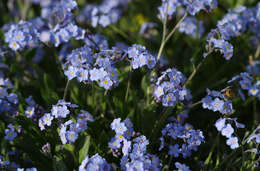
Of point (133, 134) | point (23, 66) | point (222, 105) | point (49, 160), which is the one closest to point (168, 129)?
point (133, 134)

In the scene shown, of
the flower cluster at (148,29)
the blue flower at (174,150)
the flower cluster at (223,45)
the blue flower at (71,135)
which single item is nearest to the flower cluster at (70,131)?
the blue flower at (71,135)

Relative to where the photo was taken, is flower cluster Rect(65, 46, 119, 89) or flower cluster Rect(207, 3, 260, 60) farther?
flower cluster Rect(207, 3, 260, 60)

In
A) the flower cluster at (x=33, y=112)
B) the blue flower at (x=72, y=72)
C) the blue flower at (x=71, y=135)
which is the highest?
the blue flower at (x=72, y=72)

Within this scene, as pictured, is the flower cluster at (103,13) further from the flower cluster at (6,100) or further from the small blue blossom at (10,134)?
the small blue blossom at (10,134)

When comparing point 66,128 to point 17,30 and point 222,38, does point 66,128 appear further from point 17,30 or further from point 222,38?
point 222,38

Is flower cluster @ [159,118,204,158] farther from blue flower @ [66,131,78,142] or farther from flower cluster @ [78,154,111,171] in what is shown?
blue flower @ [66,131,78,142]

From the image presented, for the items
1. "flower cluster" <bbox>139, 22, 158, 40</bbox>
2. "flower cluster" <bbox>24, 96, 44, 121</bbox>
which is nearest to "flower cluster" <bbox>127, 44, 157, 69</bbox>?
"flower cluster" <bbox>24, 96, 44, 121</bbox>
